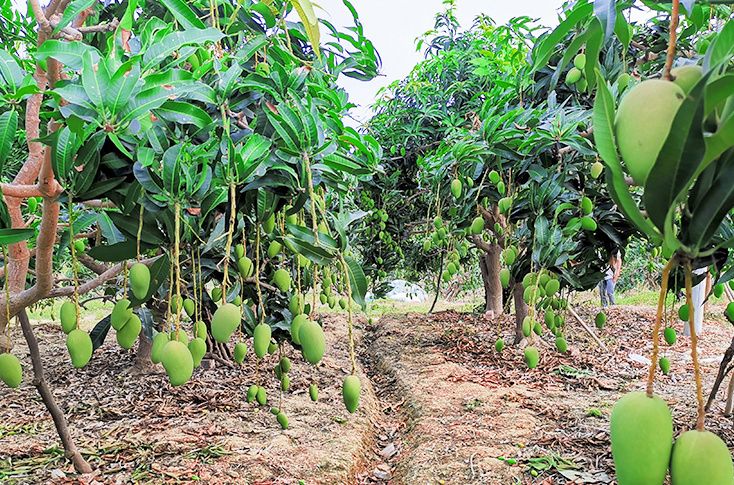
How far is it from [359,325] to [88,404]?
155 inches

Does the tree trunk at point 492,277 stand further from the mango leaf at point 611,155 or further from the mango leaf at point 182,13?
the mango leaf at point 611,155

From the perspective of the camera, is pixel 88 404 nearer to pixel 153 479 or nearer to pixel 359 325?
pixel 153 479

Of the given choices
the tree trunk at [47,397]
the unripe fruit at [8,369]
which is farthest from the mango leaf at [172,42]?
the tree trunk at [47,397]

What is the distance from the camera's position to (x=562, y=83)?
2770mm

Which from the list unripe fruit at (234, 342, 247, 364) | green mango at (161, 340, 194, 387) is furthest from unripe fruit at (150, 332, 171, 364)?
unripe fruit at (234, 342, 247, 364)

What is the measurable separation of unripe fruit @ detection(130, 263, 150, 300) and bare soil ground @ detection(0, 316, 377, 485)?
1217mm

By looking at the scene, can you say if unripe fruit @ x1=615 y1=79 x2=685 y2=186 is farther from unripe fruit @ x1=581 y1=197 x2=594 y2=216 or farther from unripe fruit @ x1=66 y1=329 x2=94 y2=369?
unripe fruit @ x1=581 y1=197 x2=594 y2=216

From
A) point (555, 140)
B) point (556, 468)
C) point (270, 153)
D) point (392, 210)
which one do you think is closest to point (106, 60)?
point (270, 153)

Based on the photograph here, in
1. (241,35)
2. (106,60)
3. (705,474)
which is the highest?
(241,35)

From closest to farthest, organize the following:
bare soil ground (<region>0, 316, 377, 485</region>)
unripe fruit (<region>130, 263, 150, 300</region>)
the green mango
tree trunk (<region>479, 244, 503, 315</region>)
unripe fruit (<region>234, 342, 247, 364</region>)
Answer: the green mango
unripe fruit (<region>130, 263, 150, 300</region>)
unripe fruit (<region>234, 342, 247, 364</region>)
bare soil ground (<region>0, 316, 377, 485</region>)
tree trunk (<region>479, 244, 503, 315</region>)

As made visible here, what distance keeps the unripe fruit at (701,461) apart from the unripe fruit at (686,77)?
0.26 m

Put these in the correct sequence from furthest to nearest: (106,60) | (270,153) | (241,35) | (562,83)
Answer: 1. (562,83)
2. (241,35)
3. (270,153)
4. (106,60)

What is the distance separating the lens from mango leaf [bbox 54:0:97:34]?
3.17 feet

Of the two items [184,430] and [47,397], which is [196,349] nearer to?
[47,397]
